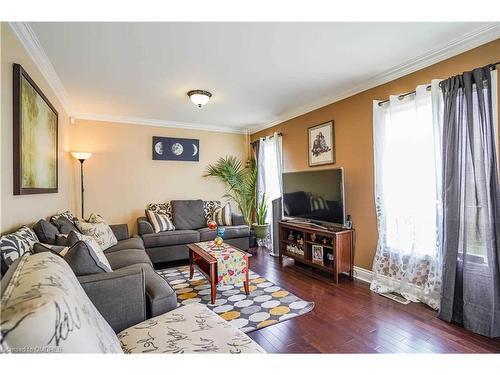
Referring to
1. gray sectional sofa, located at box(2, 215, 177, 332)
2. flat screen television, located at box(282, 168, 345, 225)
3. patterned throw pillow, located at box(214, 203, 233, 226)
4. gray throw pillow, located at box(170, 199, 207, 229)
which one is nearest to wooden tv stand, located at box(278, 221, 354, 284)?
flat screen television, located at box(282, 168, 345, 225)

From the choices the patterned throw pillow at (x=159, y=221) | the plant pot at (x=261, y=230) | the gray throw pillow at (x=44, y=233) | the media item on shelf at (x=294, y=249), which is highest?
the gray throw pillow at (x=44, y=233)

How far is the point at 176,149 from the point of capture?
15.7 feet

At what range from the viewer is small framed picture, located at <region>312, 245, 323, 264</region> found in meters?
3.23

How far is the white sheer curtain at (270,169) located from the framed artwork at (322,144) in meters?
0.74

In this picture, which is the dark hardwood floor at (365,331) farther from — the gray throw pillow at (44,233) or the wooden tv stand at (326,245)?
the gray throw pillow at (44,233)

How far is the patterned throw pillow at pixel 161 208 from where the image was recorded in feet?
14.4

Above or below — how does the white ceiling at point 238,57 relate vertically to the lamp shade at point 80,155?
above

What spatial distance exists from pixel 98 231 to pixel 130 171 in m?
1.72

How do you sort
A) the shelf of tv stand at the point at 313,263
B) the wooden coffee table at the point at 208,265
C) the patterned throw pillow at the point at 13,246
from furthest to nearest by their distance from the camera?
the shelf of tv stand at the point at 313,263 < the wooden coffee table at the point at 208,265 < the patterned throw pillow at the point at 13,246

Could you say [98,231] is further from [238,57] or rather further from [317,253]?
[317,253]

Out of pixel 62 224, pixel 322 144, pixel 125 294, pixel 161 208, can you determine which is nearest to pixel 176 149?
pixel 161 208

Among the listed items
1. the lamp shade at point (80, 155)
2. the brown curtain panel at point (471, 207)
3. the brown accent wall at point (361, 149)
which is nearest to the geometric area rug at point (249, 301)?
the brown accent wall at point (361, 149)

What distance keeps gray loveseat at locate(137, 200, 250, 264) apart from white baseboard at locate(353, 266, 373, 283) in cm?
182
